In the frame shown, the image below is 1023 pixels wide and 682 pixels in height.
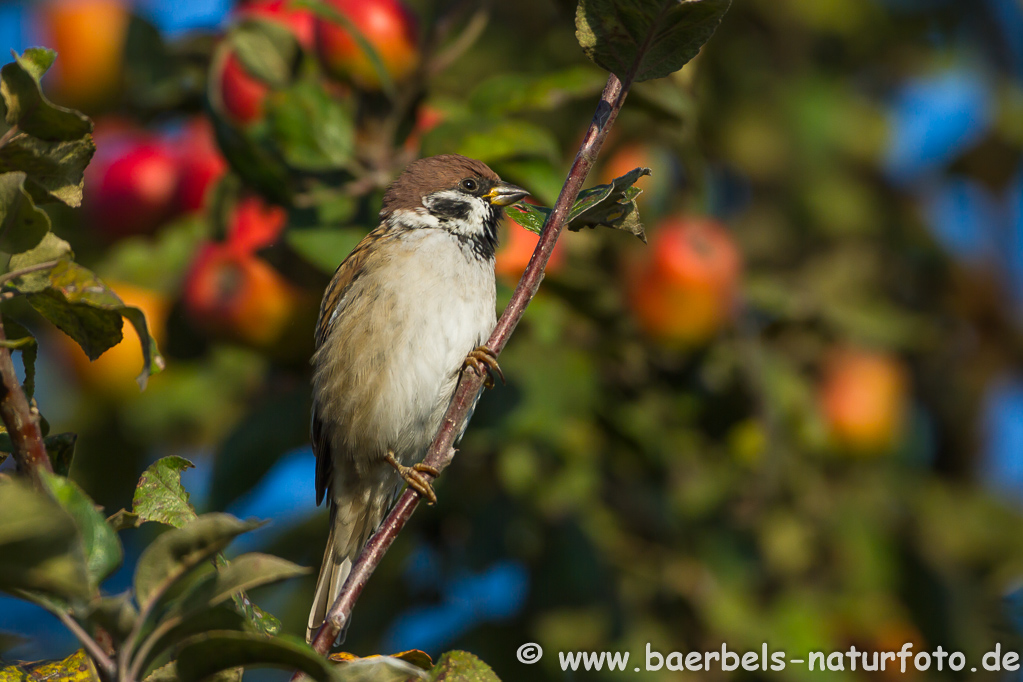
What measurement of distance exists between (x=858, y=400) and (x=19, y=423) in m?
3.04

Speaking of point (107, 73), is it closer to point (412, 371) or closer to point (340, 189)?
point (340, 189)

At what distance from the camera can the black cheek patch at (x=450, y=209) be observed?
300 centimetres

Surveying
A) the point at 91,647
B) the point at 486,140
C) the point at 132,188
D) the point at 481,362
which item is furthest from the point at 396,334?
the point at 91,647

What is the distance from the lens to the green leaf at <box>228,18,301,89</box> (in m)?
2.90

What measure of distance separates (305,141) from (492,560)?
4.53 ft

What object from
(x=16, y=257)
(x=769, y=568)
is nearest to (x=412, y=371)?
(x=769, y=568)

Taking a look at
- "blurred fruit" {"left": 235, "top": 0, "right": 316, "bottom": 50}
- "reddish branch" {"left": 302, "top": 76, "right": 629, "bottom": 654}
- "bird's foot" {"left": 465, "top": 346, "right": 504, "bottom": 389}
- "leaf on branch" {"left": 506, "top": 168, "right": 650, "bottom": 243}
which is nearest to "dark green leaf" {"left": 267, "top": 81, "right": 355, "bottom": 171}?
"blurred fruit" {"left": 235, "top": 0, "right": 316, "bottom": 50}

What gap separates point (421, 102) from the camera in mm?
2932

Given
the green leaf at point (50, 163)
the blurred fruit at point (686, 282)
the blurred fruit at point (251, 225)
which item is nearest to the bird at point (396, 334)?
the blurred fruit at point (251, 225)

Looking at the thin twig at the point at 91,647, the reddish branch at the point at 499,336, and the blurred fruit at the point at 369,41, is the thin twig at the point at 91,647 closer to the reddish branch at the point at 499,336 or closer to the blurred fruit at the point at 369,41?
the reddish branch at the point at 499,336

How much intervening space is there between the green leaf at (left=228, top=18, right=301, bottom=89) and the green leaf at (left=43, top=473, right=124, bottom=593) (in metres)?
2.19

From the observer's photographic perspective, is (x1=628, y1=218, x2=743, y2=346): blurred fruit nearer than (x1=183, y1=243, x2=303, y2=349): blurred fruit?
No

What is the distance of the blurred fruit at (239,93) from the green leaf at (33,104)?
2.03 metres

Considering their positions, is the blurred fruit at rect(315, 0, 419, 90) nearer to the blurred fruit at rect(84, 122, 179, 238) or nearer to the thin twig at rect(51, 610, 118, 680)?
the blurred fruit at rect(84, 122, 179, 238)
